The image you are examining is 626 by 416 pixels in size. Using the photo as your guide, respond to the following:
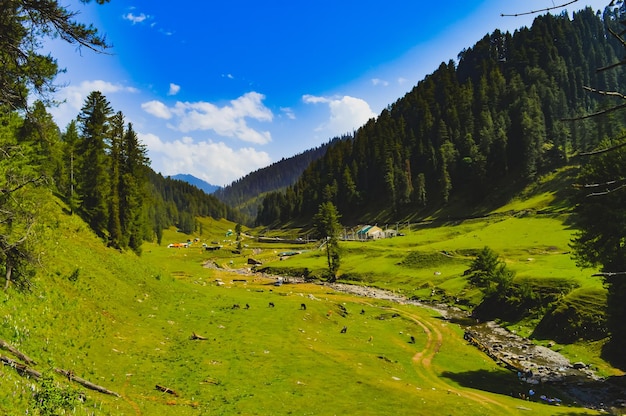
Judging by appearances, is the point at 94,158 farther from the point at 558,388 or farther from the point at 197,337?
the point at 558,388

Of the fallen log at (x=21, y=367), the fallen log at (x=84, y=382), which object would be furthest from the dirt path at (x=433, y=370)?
the fallen log at (x=21, y=367)

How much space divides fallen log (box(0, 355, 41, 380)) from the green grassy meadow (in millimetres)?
517

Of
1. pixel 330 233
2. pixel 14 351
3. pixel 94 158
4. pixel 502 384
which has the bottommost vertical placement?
pixel 502 384

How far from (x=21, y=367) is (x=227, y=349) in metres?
18.2

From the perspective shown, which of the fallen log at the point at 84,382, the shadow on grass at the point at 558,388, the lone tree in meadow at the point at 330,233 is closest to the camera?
the fallen log at the point at 84,382

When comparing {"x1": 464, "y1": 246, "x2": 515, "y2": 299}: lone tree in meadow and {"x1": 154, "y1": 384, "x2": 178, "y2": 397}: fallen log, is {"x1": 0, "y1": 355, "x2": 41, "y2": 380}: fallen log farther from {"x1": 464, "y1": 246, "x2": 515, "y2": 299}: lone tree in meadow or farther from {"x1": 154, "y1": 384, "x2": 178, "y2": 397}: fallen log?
{"x1": 464, "y1": 246, "x2": 515, "y2": 299}: lone tree in meadow

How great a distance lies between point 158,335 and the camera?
31.8m

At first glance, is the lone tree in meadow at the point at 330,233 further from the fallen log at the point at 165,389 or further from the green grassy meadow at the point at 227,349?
the fallen log at the point at 165,389

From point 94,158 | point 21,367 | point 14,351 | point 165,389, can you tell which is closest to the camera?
point 21,367

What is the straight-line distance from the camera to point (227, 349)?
104ft

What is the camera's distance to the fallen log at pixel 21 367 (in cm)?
1455

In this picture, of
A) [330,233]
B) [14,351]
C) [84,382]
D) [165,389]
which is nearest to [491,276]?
[330,233]

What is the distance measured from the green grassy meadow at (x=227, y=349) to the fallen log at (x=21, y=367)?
52 centimetres

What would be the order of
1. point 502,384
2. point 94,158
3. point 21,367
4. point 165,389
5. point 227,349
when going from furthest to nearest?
point 94,158 < point 502,384 < point 227,349 < point 165,389 < point 21,367
